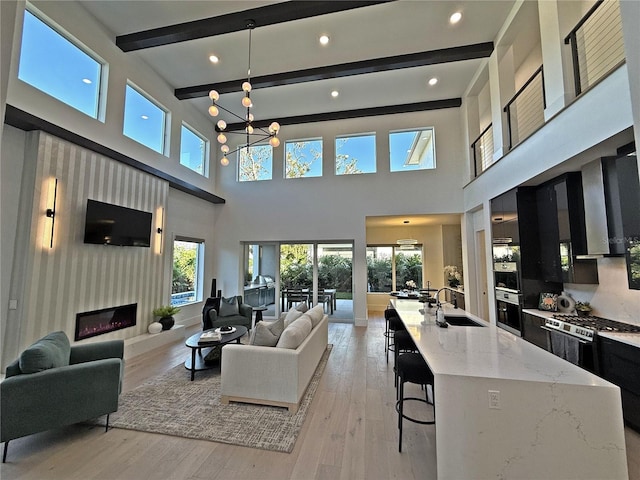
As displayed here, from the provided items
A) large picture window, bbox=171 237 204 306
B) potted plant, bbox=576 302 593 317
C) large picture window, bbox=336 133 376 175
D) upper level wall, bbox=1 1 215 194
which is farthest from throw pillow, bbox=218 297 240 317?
potted plant, bbox=576 302 593 317

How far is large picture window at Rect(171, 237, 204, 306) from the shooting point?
261 inches

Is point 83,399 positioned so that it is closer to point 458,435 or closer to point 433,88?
point 458,435

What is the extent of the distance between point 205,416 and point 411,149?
704cm

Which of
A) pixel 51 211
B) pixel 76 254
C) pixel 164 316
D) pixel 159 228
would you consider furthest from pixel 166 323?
pixel 51 211

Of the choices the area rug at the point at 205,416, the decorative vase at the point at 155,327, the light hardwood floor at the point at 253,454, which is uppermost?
the decorative vase at the point at 155,327

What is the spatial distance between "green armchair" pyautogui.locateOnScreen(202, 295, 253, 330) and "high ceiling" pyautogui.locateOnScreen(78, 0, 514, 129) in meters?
4.63

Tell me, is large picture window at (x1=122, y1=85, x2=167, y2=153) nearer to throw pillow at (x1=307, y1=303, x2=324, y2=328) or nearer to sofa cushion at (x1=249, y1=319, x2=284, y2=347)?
sofa cushion at (x1=249, y1=319, x2=284, y2=347)

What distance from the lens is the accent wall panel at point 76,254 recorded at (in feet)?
12.1

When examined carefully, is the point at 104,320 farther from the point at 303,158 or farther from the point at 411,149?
the point at 411,149

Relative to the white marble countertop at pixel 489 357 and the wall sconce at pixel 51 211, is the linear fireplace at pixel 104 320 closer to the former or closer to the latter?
the wall sconce at pixel 51 211

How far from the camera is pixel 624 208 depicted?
277 centimetres

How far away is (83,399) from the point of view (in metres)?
2.46

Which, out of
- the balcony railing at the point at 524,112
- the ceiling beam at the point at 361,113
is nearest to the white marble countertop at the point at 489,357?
the balcony railing at the point at 524,112

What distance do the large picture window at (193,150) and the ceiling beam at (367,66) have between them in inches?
52.4
